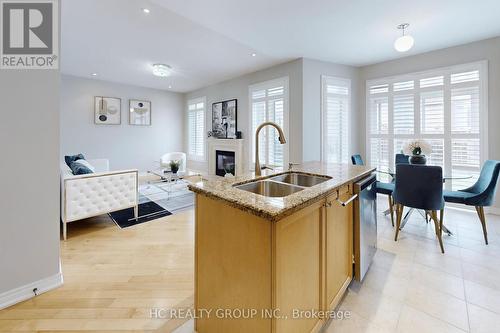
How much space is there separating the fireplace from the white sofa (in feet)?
9.85

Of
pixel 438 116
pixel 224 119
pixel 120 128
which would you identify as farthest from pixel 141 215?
pixel 438 116

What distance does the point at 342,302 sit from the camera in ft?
5.73

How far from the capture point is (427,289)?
1875 millimetres

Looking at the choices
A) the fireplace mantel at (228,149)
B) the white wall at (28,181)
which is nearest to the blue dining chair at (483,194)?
the fireplace mantel at (228,149)

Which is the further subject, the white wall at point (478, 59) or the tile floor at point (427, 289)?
the white wall at point (478, 59)

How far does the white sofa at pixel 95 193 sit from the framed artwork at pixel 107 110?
3892mm

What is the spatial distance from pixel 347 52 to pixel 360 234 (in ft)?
11.8

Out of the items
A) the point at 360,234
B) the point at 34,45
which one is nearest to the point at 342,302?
the point at 360,234

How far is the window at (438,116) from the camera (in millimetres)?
3670

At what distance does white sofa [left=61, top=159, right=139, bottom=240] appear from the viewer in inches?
107

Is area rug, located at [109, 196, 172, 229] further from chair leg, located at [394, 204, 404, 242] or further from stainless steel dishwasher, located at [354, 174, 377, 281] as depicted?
chair leg, located at [394, 204, 404, 242]

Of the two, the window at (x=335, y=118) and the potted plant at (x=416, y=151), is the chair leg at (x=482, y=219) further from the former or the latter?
the window at (x=335, y=118)

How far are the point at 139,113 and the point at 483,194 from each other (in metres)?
7.71

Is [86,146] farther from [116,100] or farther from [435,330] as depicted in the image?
[435,330]
